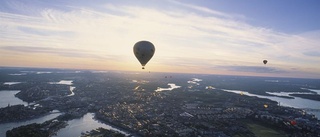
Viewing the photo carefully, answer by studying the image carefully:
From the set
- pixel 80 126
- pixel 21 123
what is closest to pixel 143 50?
pixel 80 126

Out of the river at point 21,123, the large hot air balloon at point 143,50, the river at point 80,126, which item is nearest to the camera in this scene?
the large hot air balloon at point 143,50

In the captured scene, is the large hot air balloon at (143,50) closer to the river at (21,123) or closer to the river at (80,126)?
the river at (80,126)

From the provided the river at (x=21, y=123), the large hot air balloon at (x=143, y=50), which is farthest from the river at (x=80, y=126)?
the large hot air balloon at (x=143, y=50)

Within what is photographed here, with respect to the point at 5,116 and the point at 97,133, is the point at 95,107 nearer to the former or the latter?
the point at 5,116

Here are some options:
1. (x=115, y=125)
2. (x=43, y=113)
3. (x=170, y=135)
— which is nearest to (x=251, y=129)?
(x=170, y=135)

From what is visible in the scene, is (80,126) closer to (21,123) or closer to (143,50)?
(21,123)

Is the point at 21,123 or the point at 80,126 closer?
the point at 80,126

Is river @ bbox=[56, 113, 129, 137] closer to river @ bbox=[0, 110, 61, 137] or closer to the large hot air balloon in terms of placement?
river @ bbox=[0, 110, 61, 137]

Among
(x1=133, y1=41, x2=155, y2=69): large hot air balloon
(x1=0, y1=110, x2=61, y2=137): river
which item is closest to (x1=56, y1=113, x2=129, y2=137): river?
(x1=0, y1=110, x2=61, y2=137): river
